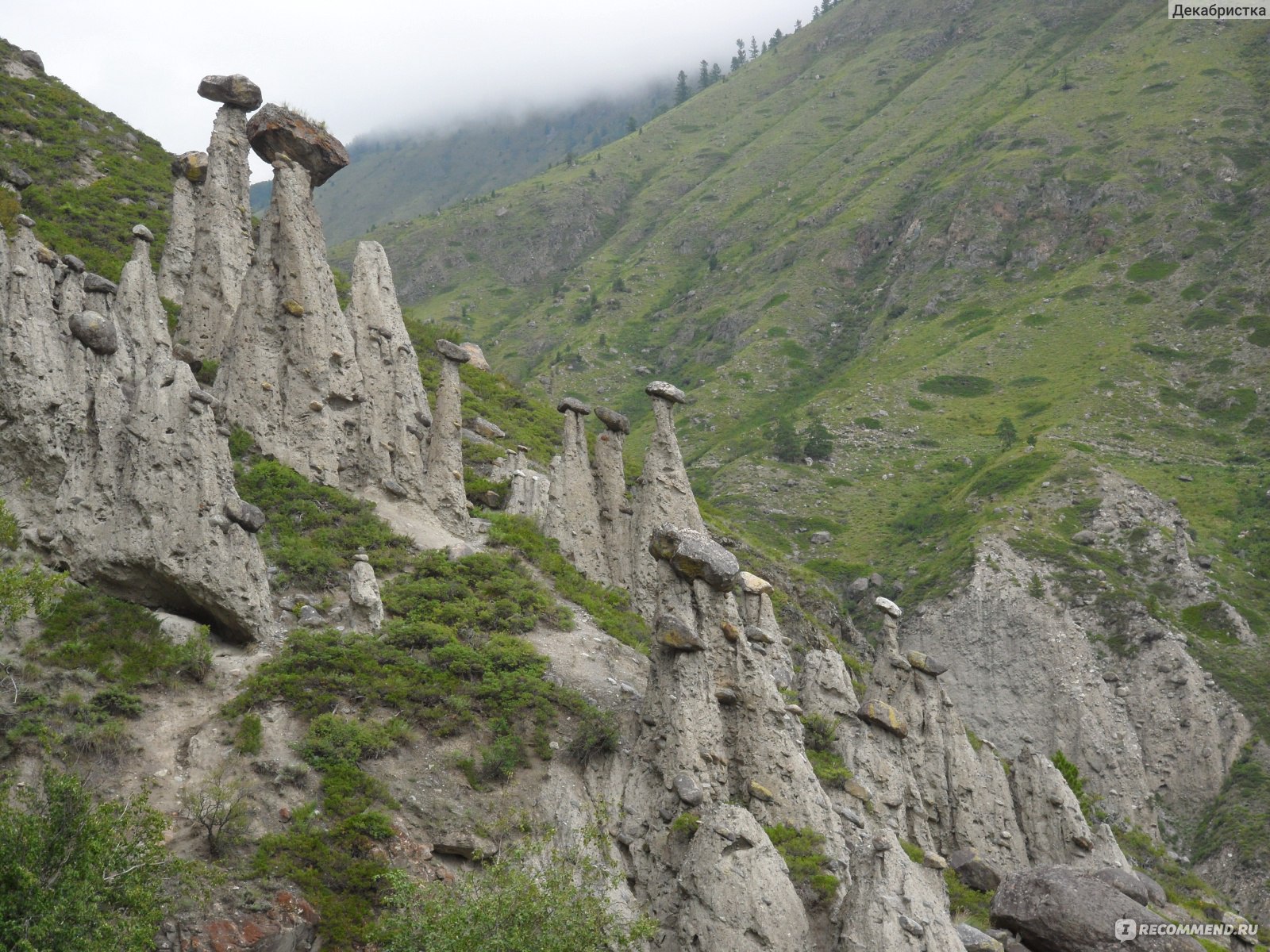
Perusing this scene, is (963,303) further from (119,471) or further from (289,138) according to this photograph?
(119,471)

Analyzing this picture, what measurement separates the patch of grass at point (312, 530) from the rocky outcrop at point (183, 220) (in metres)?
15.4

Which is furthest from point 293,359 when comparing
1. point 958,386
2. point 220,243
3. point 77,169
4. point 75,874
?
point 958,386

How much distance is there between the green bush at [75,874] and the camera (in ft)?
51.3

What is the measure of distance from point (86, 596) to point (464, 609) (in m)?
10.3

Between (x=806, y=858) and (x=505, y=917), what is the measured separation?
764 cm

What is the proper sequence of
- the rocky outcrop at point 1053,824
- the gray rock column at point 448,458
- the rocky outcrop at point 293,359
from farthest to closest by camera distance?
1. the gray rock column at point 448,458
2. the rocky outcrop at point 1053,824
3. the rocky outcrop at point 293,359

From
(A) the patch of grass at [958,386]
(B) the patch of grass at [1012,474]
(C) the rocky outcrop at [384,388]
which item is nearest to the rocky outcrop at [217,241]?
(C) the rocky outcrop at [384,388]

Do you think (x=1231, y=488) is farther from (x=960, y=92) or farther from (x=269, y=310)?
(x=960, y=92)

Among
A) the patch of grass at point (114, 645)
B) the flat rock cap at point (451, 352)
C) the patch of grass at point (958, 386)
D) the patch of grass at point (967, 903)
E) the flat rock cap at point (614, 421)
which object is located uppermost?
the patch of grass at point (958, 386)

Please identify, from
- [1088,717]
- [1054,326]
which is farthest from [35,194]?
[1054,326]

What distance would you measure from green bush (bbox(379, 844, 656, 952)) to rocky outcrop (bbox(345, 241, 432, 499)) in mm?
19022

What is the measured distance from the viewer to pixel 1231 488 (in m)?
84.1

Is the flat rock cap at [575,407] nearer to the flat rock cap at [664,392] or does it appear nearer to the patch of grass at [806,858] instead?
the flat rock cap at [664,392]

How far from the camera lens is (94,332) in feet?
92.7
